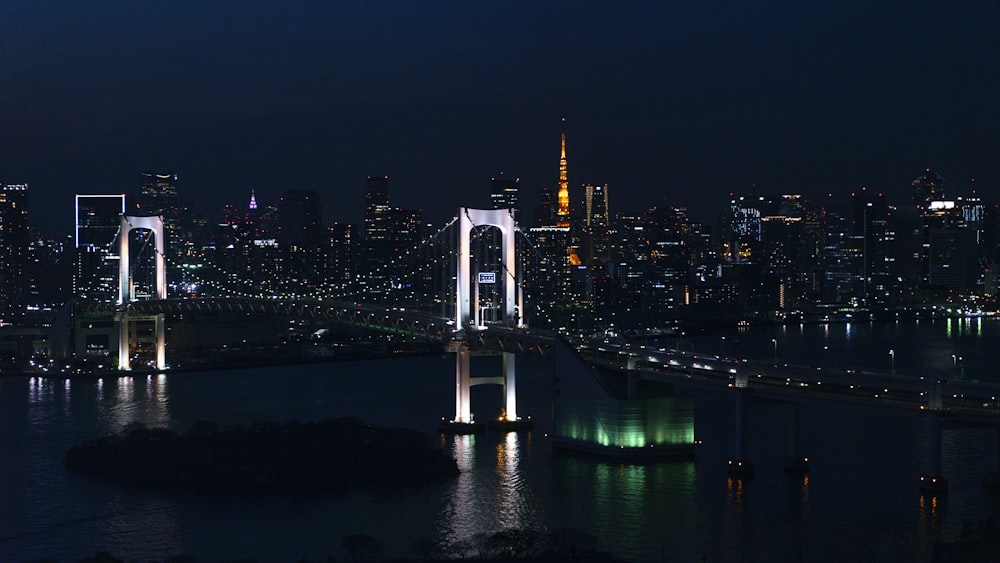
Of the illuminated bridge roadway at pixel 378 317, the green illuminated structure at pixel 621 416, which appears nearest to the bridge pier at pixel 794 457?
the green illuminated structure at pixel 621 416

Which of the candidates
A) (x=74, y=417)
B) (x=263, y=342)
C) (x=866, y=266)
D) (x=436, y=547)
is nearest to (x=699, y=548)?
(x=436, y=547)

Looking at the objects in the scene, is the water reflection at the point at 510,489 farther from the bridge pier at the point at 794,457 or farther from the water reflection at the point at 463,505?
the bridge pier at the point at 794,457

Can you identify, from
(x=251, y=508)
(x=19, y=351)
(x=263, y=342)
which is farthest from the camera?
(x=263, y=342)

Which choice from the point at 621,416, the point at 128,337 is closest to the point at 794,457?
the point at 621,416

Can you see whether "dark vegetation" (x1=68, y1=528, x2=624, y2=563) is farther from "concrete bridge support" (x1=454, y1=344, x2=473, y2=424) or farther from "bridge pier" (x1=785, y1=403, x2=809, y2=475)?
"concrete bridge support" (x1=454, y1=344, x2=473, y2=424)

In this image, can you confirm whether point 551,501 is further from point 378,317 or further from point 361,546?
point 378,317

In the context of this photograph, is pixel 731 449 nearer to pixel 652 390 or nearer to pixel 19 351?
pixel 652 390
